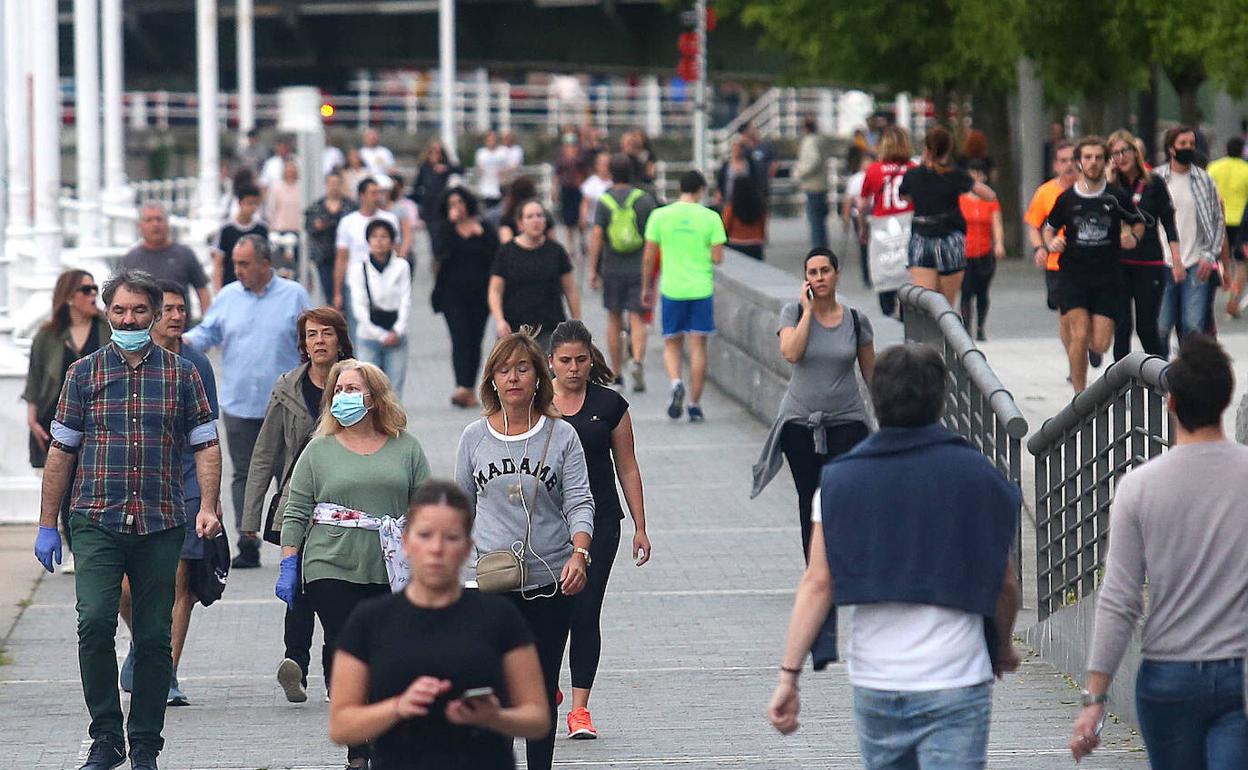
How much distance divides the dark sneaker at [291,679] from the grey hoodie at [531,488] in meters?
1.51

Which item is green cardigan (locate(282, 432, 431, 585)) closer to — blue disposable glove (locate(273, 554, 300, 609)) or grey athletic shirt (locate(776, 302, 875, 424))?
blue disposable glove (locate(273, 554, 300, 609))

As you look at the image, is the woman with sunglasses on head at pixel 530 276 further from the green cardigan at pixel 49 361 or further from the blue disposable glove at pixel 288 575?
the blue disposable glove at pixel 288 575

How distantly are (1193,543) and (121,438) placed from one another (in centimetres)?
386

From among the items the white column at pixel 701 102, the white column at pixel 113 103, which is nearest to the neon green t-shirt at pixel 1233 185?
the white column at pixel 701 102

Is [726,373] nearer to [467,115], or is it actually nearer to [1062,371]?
[1062,371]

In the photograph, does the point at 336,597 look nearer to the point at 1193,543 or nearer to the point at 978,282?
the point at 1193,543

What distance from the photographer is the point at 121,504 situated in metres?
7.53

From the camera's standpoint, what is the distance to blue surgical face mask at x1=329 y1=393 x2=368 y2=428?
730 cm

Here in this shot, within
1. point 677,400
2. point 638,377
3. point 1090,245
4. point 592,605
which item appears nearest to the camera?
point 592,605

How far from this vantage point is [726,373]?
18.5 m

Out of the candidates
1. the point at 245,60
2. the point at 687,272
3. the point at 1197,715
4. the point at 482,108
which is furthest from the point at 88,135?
the point at 482,108

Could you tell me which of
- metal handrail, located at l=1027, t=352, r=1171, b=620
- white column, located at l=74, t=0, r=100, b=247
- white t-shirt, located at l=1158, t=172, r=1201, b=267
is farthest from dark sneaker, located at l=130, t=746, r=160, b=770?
white column, located at l=74, t=0, r=100, b=247

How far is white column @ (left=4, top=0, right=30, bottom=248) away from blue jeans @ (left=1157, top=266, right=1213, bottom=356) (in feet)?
27.0

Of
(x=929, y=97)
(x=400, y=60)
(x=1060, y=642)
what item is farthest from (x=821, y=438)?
(x=400, y=60)
